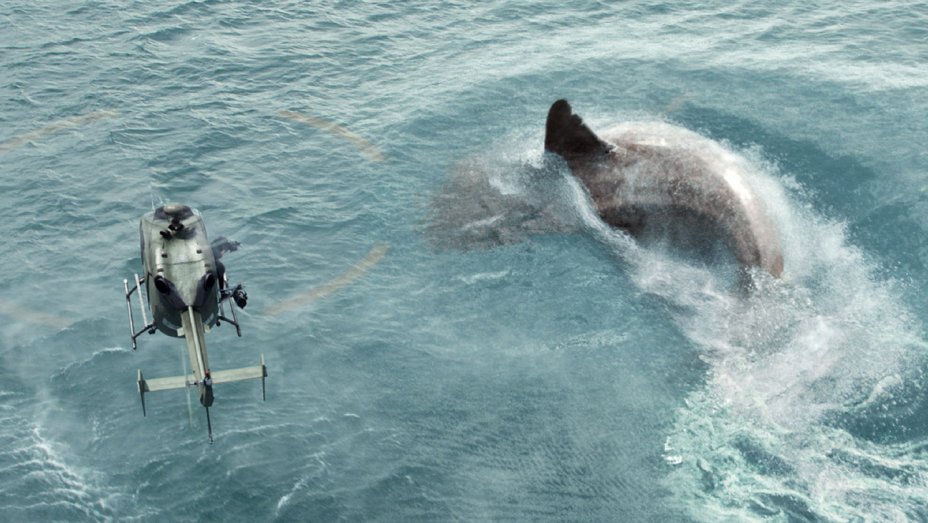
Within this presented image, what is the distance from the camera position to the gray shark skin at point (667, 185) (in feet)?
94.3

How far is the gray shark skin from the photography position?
1131 inches

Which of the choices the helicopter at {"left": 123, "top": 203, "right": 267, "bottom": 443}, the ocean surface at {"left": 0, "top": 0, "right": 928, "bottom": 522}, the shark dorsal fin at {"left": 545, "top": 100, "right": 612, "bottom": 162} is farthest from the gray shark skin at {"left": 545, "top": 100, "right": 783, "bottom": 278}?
the helicopter at {"left": 123, "top": 203, "right": 267, "bottom": 443}

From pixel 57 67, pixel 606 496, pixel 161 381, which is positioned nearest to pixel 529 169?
pixel 606 496

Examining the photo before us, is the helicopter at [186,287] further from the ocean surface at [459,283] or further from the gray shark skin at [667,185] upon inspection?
the gray shark skin at [667,185]

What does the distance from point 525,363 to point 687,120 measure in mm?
16289

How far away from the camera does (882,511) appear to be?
2150cm

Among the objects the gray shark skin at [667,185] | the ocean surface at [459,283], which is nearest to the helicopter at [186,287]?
the ocean surface at [459,283]

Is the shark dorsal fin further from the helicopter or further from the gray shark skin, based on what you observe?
the helicopter

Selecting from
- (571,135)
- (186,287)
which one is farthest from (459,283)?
(186,287)

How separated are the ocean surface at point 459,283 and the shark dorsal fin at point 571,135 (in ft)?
3.11

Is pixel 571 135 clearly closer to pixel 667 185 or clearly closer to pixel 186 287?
pixel 667 185

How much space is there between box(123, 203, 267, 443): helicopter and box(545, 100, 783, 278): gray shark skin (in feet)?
43.8

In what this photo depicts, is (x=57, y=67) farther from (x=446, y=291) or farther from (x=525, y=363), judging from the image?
A: (x=525, y=363)

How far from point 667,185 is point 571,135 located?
4.27m
